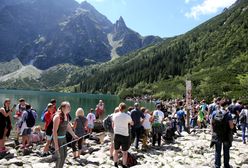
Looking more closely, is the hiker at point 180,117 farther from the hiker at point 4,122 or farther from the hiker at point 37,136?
the hiker at point 4,122

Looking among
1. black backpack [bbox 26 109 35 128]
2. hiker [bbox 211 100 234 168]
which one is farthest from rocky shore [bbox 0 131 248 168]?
black backpack [bbox 26 109 35 128]

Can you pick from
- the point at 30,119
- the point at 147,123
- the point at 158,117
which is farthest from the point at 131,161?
the point at 30,119

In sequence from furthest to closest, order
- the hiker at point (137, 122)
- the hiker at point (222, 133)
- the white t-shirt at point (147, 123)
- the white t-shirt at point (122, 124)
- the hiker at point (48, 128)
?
the white t-shirt at point (147, 123), the hiker at point (137, 122), the hiker at point (48, 128), the white t-shirt at point (122, 124), the hiker at point (222, 133)

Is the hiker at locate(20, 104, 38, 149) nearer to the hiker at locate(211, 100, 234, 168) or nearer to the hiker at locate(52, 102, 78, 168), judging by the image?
the hiker at locate(52, 102, 78, 168)

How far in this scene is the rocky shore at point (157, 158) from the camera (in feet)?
42.2

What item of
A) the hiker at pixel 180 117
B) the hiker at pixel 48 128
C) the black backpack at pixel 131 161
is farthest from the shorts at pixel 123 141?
the hiker at pixel 180 117

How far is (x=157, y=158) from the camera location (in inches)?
589

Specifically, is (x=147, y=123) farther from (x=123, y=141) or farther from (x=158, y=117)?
(x=123, y=141)

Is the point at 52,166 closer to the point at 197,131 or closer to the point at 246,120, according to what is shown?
the point at 246,120

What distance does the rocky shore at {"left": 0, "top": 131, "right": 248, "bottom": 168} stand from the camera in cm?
1288

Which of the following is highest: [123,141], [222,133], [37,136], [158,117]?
[158,117]

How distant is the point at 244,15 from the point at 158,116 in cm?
16903

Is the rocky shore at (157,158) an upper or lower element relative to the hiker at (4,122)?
lower

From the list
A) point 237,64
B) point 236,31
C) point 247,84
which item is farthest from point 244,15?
point 247,84
